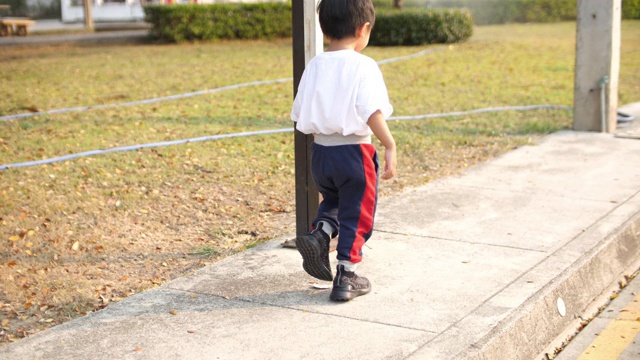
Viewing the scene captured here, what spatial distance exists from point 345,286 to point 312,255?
0.75ft

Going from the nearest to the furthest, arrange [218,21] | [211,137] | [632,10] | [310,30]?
[310,30] → [211,137] → [218,21] → [632,10]

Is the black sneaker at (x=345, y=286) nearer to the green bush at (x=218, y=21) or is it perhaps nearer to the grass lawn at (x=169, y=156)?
the grass lawn at (x=169, y=156)

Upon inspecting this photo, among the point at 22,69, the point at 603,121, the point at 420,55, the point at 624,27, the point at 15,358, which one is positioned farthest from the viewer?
the point at 624,27

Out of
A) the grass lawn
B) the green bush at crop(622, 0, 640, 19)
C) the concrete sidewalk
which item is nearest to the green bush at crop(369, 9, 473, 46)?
the grass lawn

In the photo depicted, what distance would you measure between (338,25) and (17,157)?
4734mm

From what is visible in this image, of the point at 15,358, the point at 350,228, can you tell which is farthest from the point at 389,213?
the point at 15,358

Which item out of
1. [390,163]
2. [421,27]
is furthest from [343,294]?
[421,27]

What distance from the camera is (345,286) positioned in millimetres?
4152

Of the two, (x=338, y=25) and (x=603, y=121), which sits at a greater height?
(x=338, y=25)

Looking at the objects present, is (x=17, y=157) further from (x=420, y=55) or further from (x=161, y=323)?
(x=420, y=55)

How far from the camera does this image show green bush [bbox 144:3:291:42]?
74.8 feet

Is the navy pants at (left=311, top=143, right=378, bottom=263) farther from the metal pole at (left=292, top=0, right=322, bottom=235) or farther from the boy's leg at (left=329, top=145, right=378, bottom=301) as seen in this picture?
the metal pole at (left=292, top=0, right=322, bottom=235)

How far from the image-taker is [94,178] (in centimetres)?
700

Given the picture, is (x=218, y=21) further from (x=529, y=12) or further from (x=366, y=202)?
(x=366, y=202)
